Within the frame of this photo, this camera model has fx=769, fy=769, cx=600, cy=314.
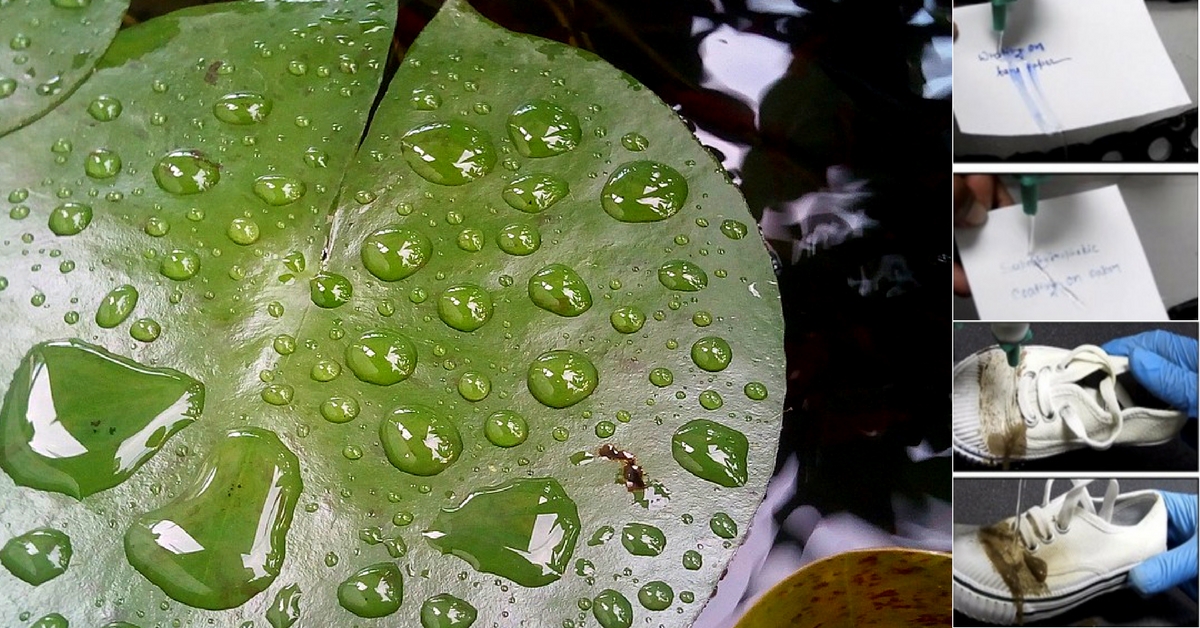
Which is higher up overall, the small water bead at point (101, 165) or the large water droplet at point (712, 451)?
the small water bead at point (101, 165)

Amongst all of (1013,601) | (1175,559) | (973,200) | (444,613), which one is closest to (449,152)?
(444,613)

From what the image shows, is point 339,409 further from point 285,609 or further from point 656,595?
point 656,595

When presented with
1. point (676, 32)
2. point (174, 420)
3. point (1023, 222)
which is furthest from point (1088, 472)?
point (174, 420)

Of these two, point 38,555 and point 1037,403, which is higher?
point 1037,403

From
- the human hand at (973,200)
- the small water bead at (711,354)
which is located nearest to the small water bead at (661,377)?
the small water bead at (711,354)

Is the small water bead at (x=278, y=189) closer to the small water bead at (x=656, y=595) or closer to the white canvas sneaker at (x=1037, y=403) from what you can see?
the small water bead at (x=656, y=595)

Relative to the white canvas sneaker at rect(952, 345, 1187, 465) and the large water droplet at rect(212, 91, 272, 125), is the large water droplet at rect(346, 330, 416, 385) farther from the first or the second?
the white canvas sneaker at rect(952, 345, 1187, 465)
